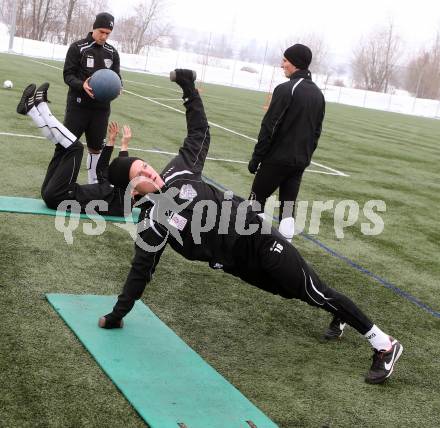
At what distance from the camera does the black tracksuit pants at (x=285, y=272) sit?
4734 millimetres

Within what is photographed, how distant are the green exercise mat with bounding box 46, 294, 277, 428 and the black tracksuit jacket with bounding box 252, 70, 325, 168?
1961 mm

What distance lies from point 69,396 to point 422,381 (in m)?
2.35

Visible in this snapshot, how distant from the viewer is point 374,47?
7675 cm

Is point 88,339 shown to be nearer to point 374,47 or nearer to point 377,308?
point 377,308

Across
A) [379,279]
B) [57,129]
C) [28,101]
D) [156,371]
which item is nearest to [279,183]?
[379,279]

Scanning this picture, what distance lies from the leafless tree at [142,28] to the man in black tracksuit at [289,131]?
2321 inches

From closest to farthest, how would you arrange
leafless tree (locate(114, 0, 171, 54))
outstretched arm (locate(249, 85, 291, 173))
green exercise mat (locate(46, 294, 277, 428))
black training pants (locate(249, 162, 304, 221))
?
1. green exercise mat (locate(46, 294, 277, 428))
2. outstretched arm (locate(249, 85, 291, 173))
3. black training pants (locate(249, 162, 304, 221))
4. leafless tree (locate(114, 0, 171, 54))

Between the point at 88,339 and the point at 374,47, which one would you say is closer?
the point at 88,339

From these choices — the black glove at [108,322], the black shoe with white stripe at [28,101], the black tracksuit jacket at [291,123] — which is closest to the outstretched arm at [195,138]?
the black glove at [108,322]

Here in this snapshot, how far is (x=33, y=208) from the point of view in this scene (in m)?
7.72

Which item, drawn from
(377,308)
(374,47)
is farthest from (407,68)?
(377,308)

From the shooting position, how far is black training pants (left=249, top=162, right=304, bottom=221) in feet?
22.0

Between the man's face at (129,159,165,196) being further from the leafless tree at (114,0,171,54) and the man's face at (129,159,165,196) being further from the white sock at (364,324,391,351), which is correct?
the leafless tree at (114,0,171,54)

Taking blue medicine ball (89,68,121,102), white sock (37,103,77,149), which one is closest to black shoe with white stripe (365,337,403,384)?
white sock (37,103,77,149)
